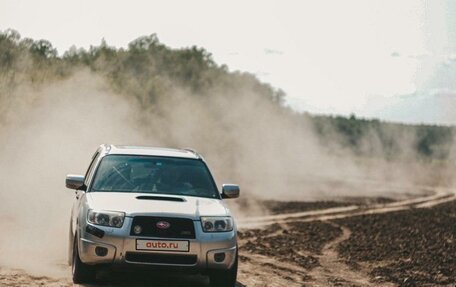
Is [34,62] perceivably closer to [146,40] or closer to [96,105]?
[96,105]

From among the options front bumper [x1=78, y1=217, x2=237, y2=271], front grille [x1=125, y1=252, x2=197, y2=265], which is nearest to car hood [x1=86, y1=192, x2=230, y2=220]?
front bumper [x1=78, y1=217, x2=237, y2=271]

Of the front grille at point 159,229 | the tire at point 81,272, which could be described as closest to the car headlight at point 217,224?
the front grille at point 159,229

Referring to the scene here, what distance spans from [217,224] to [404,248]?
9522 millimetres

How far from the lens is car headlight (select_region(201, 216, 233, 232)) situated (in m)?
10.7

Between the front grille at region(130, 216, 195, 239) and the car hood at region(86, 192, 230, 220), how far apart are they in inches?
2.3

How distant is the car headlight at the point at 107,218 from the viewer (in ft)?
34.4

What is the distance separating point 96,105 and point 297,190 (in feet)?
45.8

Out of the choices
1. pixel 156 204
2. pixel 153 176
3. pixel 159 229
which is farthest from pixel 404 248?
pixel 159 229

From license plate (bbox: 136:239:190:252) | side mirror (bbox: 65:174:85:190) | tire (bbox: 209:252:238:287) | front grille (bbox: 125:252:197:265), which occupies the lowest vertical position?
tire (bbox: 209:252:238:287)

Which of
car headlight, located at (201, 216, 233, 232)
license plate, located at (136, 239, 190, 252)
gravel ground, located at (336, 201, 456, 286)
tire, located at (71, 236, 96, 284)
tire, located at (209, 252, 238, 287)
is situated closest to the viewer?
license plate, located at (136, 239, 190, 252)

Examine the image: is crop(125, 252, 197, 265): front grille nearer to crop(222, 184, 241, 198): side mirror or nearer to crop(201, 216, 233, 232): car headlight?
crop(201, 216, 233, 232): car headlight

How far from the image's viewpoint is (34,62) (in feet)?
149

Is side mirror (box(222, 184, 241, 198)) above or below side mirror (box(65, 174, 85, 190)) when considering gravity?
below

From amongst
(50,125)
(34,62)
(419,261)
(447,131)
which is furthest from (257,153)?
(447,131)
